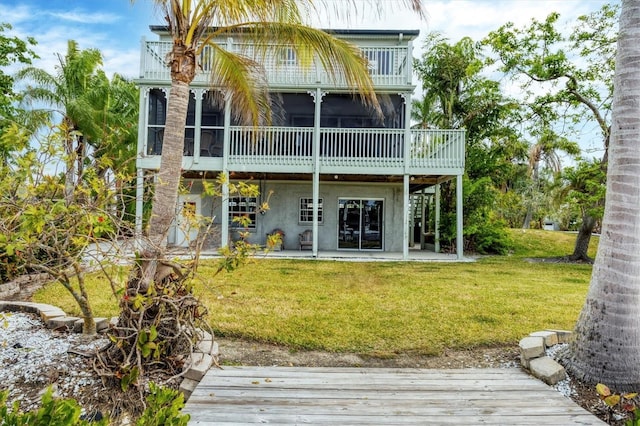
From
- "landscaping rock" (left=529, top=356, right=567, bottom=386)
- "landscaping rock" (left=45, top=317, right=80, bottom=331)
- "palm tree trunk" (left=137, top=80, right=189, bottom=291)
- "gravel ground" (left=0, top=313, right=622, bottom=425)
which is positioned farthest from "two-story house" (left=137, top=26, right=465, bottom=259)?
"landscaping rock" (left=529, top=356, right=567, bottom=386)

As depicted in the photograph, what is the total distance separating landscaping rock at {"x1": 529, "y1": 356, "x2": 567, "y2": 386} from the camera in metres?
3.14

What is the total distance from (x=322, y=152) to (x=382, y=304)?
300 inches

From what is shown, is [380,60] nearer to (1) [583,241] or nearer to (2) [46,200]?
(1) [583,241]

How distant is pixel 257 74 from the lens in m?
5.48

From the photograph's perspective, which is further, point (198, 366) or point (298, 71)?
point (298, 71)

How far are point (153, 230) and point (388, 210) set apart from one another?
11.6 meters

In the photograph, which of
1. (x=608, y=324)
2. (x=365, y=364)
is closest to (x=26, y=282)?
(x=365, y=364)

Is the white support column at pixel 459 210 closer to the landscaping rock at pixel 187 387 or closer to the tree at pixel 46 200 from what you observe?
the landscaping rock at pixel 187 387

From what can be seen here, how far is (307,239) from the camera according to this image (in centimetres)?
1389

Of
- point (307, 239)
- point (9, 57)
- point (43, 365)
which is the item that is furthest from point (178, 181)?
point (9, 57)

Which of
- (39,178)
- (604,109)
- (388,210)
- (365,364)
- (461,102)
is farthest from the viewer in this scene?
(461,102)

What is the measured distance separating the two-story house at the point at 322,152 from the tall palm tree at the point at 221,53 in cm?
485

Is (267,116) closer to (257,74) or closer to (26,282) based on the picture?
(257,74)

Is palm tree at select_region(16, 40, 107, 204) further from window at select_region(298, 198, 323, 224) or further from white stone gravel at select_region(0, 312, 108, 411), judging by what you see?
white stone gravel at select_region(0, 312, 108, 411)
